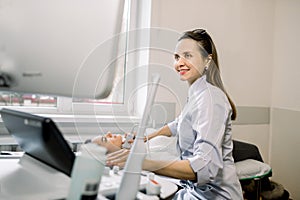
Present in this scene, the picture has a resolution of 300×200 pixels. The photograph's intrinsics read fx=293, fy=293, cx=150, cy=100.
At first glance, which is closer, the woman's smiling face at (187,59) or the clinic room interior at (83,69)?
the clinic room interior at (83,69)

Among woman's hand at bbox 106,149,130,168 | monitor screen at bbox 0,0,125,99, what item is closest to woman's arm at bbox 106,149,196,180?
woman's hand at bbox 106,149,130,168

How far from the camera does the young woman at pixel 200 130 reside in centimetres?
71

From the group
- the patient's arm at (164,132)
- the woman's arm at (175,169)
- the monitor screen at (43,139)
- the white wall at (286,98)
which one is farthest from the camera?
the white wall at (286,98)

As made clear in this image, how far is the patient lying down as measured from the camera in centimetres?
52

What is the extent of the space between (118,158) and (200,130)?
1.43 feet

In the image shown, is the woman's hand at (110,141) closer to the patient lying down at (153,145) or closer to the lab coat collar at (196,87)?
the patient lying down at (153,145)

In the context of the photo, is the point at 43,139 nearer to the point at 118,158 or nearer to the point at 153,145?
the point at 118,158

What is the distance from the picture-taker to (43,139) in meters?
0.48

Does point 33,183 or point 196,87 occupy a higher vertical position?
point 196,87

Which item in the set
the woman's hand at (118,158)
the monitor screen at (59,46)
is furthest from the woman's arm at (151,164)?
the monitor screen at (59,46)

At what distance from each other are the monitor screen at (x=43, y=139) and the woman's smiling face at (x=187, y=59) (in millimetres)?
310

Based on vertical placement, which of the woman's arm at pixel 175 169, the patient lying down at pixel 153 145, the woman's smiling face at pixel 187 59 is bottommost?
the woman's arm at pixel 175 169

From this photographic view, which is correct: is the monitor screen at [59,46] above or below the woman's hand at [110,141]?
above

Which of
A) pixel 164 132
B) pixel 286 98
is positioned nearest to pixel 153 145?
pixel 164 132
